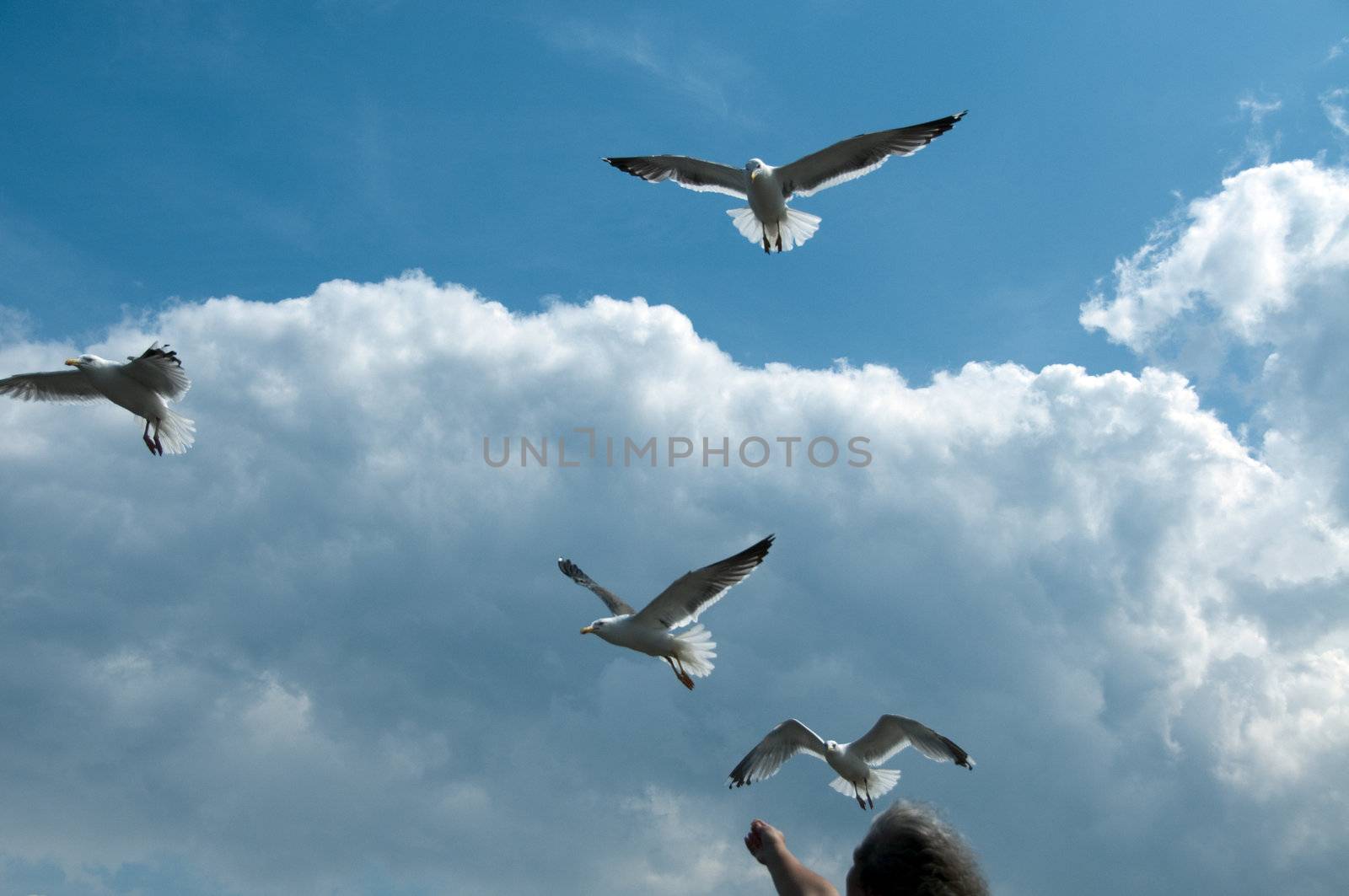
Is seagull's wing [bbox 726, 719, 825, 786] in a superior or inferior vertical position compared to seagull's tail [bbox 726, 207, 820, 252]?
inferior

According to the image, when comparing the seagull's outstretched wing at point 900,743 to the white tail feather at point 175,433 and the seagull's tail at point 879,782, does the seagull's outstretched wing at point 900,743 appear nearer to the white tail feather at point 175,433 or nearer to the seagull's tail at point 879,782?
the seagull's tail at point 879,782

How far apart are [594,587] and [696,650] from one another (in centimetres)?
349

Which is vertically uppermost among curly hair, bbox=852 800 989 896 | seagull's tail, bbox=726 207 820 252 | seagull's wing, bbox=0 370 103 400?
seagull's tail, bbox=726 207 820 252

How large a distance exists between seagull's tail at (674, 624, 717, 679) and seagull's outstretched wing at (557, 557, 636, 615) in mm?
1376

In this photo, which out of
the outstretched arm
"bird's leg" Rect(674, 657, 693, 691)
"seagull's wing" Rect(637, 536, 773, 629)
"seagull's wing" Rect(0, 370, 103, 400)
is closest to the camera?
the outstretched arm

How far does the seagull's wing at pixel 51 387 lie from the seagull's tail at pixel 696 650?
8173mm

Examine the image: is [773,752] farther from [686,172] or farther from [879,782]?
[686,172]

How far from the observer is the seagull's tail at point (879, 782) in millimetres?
16172

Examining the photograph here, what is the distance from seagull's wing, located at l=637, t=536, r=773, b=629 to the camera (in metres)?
12.1

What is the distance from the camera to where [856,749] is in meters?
15.8

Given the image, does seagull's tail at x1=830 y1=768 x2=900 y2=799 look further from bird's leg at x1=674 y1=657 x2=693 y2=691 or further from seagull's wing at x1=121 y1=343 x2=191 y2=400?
seagull's wing at x1=121 y1=343 x2=191 y2=400

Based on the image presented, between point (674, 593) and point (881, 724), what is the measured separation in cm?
469

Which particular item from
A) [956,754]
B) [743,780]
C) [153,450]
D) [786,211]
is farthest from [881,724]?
[153,450]

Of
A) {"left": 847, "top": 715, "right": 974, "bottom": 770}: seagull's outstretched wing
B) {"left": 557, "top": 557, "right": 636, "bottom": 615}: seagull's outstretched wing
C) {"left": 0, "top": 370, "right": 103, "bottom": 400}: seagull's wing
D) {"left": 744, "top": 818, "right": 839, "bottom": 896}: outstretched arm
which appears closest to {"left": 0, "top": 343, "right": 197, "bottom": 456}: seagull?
{"left": 0, "top": 370, "right": 103, "bottom": 400}: seagull's wing
